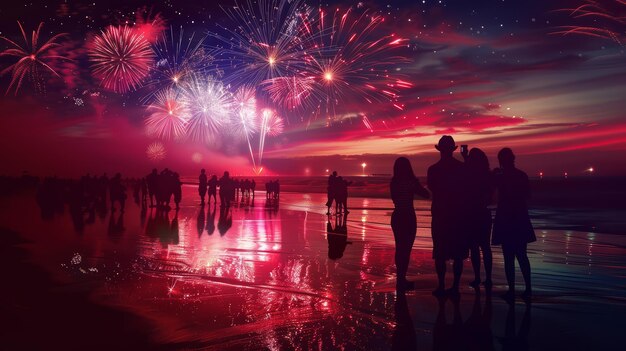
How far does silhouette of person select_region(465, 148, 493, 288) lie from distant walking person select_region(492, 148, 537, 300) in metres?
0.21

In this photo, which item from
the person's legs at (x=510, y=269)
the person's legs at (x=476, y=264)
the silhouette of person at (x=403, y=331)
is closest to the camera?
the silhouette of person at (x=403, y=331)

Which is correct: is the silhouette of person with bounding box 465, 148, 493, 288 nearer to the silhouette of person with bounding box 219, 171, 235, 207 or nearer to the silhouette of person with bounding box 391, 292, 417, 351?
the silhouette of person with bounding box 391, 292, 417, 351

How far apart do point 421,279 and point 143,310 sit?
189 inches

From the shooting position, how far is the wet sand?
525cm

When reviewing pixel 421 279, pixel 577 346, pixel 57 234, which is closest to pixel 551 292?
pixel 421 279

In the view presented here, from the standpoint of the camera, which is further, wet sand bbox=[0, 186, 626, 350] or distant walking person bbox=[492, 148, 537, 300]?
distant walking person bbox=[492, 148, 537, 300]

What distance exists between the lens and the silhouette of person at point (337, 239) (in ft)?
38.7

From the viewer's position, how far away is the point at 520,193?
7707mm

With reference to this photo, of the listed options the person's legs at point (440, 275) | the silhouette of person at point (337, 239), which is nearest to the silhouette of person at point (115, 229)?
the silhouette of person at point (337, 239)

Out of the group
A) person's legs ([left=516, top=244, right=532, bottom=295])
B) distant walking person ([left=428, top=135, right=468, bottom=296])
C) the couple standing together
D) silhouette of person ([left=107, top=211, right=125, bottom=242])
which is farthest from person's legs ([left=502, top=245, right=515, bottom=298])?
silhouette of person ([left=107, top=211, right=125, bottom=242])

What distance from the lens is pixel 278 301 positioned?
6.86m

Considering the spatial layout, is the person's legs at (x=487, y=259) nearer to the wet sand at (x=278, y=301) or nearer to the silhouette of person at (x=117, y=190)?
the wet sand at (x=278, y=301)

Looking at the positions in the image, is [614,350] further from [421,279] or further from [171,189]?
[171,189]

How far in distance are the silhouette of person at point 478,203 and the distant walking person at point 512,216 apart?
0.70 ft
